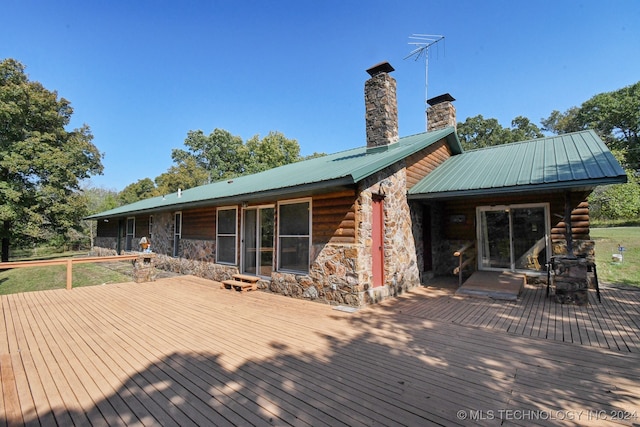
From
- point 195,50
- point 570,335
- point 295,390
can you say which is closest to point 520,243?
point 570,335

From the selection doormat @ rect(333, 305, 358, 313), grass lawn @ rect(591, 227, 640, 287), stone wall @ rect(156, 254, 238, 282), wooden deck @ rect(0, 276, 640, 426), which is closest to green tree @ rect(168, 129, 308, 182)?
stone wall @ rect(156, 254, 238, 282)

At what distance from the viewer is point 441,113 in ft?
32.9

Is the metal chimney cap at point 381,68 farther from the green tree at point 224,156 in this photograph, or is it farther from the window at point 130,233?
the green tree at point 224,156

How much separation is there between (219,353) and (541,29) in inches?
450

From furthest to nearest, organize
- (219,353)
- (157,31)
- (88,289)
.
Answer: (157,31), (88,289), (219,353)

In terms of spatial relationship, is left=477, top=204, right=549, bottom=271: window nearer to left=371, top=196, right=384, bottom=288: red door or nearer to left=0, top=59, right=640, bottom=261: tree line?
left=371, top=196, right=384, bottom=288: red door

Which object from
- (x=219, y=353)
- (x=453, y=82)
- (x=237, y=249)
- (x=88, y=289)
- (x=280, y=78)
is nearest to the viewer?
(x=219, y=353)

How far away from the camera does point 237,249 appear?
8203 millimetres

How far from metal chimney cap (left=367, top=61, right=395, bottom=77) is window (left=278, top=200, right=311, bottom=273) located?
393 cm

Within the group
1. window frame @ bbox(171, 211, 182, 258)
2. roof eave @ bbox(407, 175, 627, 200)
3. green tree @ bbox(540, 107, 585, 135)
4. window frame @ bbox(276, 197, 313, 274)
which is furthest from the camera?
green tree @ bbox(540, 107, 585, 135)

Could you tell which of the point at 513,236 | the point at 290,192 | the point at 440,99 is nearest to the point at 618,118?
the point at 440,99

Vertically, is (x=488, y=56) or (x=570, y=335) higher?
(x=488, y=56)

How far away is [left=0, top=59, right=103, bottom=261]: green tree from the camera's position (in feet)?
55.7

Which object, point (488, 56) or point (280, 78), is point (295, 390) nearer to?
point (488, 56)
